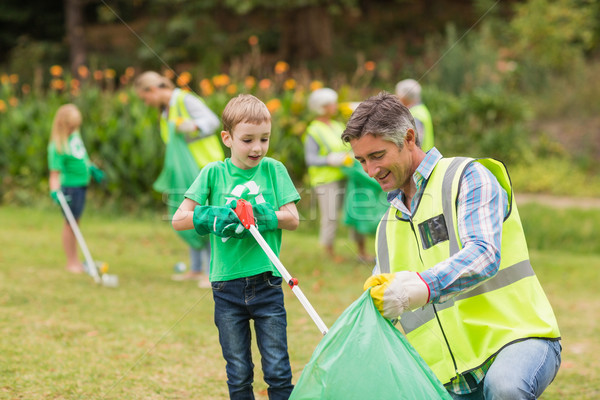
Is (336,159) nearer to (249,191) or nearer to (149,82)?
(149,82)

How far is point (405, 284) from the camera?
7.64ft

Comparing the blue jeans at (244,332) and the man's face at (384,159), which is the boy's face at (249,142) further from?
the man's face at (384,159)

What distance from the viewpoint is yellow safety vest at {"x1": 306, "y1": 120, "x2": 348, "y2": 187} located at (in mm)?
7754

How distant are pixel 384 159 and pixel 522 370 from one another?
0.92 metres

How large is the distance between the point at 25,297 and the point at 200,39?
1594cm

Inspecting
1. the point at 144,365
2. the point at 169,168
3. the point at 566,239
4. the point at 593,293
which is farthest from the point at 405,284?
the point at 566,239

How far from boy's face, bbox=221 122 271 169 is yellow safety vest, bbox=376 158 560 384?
2.90ft

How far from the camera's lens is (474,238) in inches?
95.1

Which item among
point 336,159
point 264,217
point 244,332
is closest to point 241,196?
point 264,217

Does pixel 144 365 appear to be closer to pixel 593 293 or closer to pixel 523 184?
pixel 593 293

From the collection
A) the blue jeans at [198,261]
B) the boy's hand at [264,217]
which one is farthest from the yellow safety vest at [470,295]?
the blue jeans at [198,261]

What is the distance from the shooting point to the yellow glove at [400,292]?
7.62 ft

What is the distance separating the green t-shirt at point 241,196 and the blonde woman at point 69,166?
13.9ft

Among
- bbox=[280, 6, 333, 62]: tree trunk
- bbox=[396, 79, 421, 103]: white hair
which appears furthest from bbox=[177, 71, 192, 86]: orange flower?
bbox=[280, 6, 333, 62]: tree trunk
